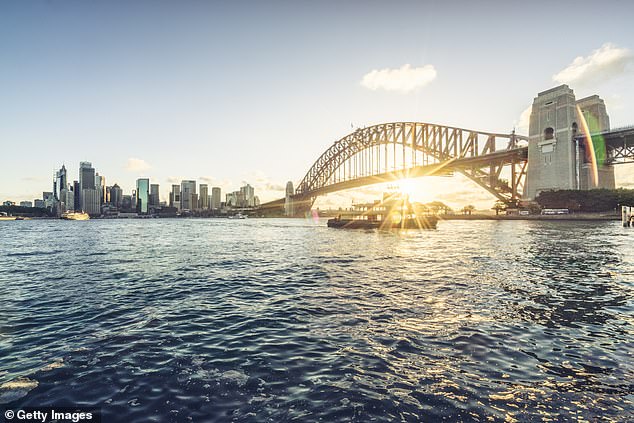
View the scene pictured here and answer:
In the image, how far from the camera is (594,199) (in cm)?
6988

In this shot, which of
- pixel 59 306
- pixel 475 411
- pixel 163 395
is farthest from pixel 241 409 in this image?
pixel 59 306

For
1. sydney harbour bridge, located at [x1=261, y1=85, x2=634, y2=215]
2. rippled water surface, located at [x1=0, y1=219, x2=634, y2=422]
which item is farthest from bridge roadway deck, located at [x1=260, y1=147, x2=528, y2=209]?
rippled water surface, located at [x1=0, y1=219, x2=634, y2=422]

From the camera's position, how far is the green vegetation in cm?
6956

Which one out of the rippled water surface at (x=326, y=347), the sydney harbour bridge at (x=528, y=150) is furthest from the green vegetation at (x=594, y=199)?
the rippled water surface at (x=326, y=347)

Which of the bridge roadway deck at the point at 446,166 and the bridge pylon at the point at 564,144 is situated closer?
the bridge pylon at the point at 564,144

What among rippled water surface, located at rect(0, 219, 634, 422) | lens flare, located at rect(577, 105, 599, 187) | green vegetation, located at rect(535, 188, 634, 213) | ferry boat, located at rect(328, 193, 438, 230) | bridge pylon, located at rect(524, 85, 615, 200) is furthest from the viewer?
bridge pylon, located at rect(524, 85, 615, 200)

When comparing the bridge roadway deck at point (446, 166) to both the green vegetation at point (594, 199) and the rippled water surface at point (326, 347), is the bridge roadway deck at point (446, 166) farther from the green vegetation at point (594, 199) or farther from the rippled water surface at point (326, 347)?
the rippled water surface at point (326, 347)

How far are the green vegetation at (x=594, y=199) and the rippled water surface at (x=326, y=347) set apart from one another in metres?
68.2

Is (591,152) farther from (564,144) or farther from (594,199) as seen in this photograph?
(594,199)

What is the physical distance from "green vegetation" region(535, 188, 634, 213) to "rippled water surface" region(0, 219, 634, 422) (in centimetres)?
6823

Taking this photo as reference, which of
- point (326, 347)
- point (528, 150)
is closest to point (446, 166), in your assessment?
point (528, 150)

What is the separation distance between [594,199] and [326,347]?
283 ft

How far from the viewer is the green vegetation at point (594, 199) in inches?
2739

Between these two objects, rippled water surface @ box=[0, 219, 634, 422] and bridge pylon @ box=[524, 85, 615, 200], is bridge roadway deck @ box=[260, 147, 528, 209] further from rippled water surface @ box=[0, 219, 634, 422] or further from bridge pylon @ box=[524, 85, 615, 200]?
rippled water surface @ box=[0, 219, 634, 422]
